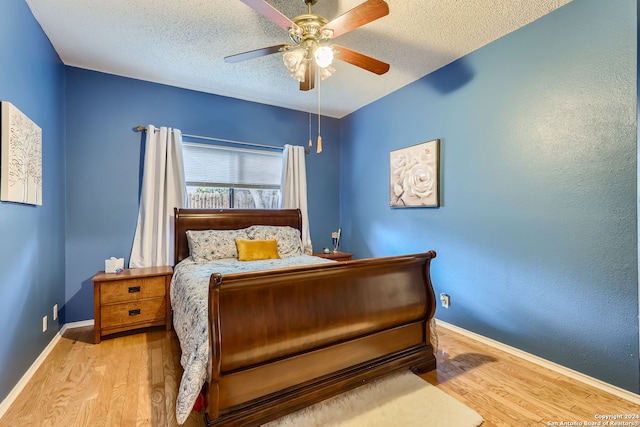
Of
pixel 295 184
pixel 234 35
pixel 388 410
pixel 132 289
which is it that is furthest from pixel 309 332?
pixel 295 184

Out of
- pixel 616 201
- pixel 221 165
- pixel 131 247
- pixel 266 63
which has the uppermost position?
pixel 266 63

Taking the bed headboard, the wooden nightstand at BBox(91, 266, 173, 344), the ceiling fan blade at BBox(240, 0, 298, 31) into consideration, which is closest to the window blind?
the bed headboard

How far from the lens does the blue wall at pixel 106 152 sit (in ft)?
10.0

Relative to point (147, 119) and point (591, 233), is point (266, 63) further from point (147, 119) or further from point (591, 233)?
point (591, 233)

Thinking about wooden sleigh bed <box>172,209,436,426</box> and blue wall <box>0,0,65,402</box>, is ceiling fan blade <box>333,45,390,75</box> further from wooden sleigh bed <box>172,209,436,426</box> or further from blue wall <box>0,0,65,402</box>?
blue wall <box>0,0,65,402</box>

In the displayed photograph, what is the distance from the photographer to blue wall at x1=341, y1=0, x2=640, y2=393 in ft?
6.36

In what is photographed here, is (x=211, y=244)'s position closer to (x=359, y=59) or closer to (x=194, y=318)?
(x=194, y=318)

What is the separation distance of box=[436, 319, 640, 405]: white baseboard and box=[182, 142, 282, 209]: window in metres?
2.84

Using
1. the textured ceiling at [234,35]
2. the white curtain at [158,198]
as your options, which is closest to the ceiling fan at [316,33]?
the textured ceiling at [234,35]

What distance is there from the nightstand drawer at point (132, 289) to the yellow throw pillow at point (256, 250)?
812mm

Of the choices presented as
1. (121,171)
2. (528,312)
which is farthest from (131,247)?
(528,312)

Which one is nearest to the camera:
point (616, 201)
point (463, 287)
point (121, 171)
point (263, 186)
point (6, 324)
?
point (6, 324)

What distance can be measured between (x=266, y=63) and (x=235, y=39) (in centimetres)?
46

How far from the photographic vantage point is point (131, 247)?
328cm
